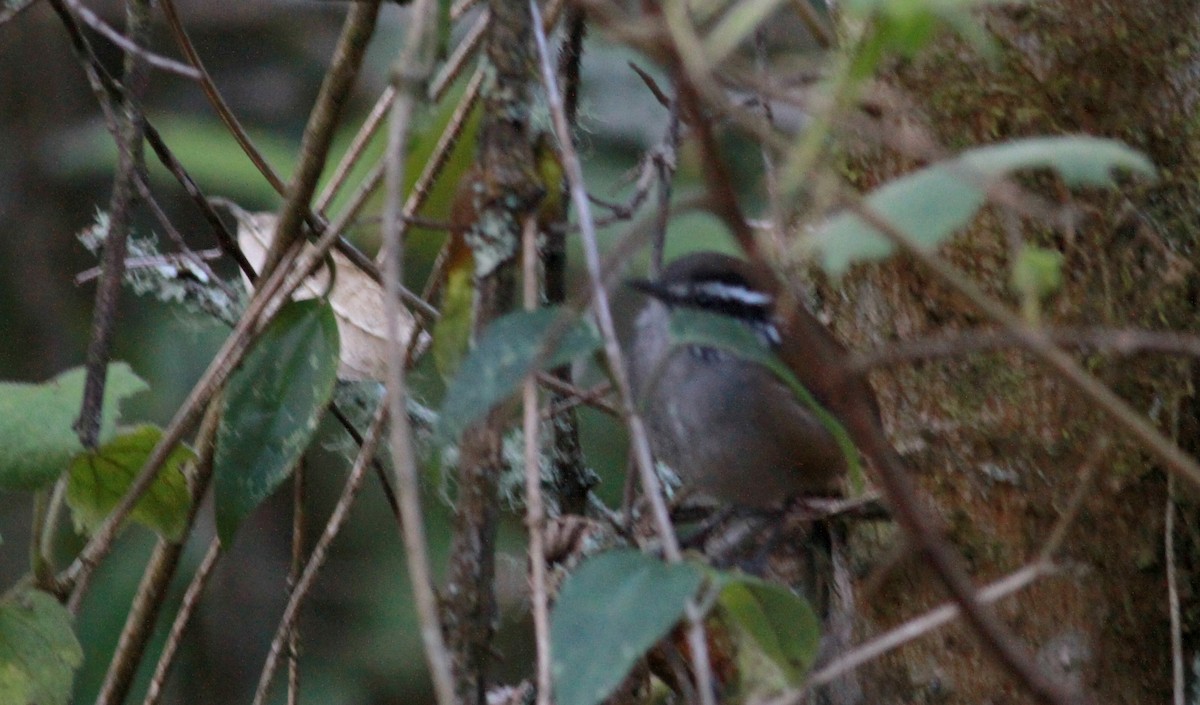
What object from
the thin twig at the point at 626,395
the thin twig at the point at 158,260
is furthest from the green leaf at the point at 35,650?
the thin twig at the point at 626,395

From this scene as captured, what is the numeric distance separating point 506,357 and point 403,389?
12cm

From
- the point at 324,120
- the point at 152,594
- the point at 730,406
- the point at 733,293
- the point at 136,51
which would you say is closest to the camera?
the point at 324,120

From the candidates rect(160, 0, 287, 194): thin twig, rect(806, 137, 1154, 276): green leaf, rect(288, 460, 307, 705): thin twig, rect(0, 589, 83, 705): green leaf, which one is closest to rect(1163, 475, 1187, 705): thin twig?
rect(806, 137, 1154, 276): green leaf

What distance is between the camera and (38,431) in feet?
6.72

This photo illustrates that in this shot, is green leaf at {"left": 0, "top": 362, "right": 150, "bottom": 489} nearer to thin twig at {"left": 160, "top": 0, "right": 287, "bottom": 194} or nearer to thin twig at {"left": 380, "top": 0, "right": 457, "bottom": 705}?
thin twig at {"left": 160, "top": 0, "right": 287, "bottom": 194}

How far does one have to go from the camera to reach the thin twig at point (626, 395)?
137 centimetres

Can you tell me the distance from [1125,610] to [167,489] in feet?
5.20

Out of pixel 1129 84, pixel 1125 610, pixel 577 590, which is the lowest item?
pixel 577 590

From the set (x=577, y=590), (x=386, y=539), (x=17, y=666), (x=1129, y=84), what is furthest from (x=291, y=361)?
(x=386, y=539)

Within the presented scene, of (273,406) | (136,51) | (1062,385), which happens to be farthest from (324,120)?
(1062,385)

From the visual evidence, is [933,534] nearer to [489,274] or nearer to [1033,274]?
[1033,274]

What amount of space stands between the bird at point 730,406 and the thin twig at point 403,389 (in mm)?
1127

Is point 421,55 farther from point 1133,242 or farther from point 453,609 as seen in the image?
point 1133,242

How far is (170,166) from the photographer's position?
2301 millimetres
